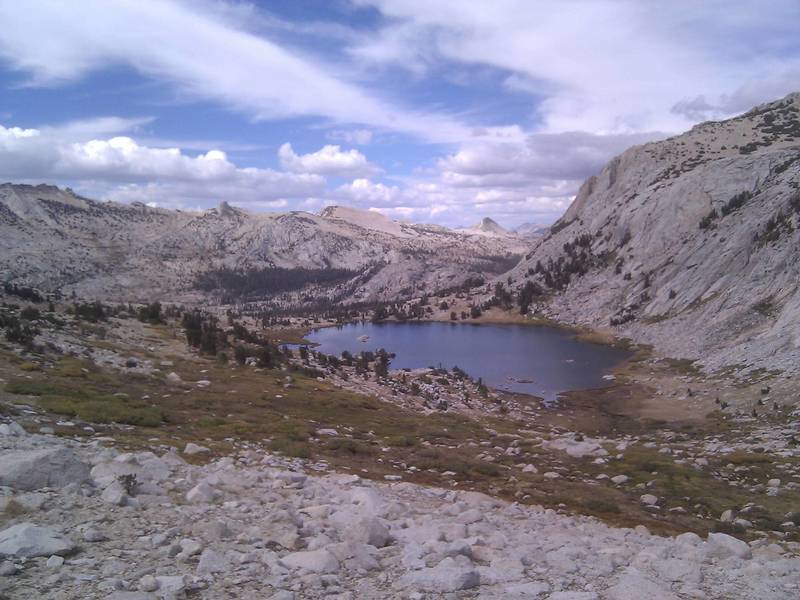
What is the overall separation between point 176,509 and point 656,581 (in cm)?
938

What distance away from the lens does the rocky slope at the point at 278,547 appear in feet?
25.6

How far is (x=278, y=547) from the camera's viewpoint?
9.62m

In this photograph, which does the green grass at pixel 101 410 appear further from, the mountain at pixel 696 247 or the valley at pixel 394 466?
the mountain at pixel 696 247

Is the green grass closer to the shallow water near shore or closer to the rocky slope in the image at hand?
the rocky slope

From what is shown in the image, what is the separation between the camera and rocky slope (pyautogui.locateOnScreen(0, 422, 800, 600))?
25.6 feet

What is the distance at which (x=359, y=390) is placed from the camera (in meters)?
51.4

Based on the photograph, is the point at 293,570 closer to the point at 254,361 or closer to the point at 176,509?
the point at 176,509

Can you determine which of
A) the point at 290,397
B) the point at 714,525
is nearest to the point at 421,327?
the point at 290,397

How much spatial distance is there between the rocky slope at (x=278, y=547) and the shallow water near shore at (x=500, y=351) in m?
54.0

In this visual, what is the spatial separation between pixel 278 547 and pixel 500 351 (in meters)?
94.9

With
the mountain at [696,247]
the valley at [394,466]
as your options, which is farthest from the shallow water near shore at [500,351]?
the mountain at [696,247]

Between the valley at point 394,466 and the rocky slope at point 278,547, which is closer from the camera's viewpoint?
the rocky slope at point 278,547

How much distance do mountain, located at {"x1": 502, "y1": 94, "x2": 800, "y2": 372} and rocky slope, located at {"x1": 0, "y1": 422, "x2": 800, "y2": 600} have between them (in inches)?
1802

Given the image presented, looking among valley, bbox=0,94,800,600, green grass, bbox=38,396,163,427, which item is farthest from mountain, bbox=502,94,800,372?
green grass, bbox=38,396,163,427
